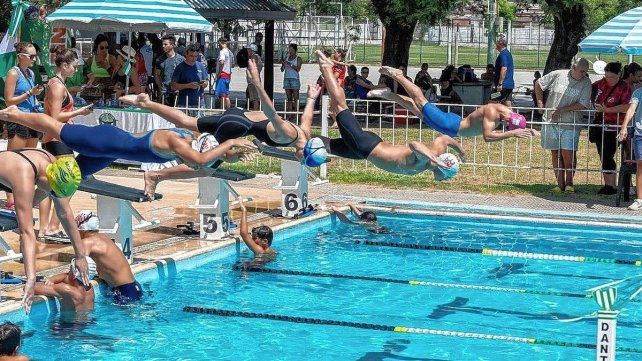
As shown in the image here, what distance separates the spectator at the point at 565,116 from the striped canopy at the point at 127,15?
525 centimetres

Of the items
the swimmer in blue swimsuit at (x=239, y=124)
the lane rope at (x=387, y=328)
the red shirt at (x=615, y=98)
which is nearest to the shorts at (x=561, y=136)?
the red shirt at (x=615, y=98)

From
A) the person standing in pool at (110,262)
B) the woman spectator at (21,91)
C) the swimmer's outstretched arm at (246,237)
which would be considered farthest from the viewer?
the swimmer's outstretched arm at (246,237)

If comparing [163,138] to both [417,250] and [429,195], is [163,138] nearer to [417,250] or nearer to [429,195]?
[417,250]

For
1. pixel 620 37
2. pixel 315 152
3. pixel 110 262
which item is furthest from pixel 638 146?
pixel 110 262

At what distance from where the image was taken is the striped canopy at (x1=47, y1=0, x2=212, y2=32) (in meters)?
15.7

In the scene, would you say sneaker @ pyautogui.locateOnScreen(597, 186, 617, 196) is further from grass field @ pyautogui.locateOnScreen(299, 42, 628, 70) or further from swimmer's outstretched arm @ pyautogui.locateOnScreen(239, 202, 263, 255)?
grass field @ pyautogui.locateOnScreen(299, 42, 628, 70)

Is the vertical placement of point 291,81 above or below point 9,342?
above

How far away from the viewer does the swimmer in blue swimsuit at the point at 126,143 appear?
8.90 meters

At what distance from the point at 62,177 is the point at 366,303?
386cm

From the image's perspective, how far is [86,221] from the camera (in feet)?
30.9

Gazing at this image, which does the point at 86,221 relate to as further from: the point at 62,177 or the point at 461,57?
the point at 461,57

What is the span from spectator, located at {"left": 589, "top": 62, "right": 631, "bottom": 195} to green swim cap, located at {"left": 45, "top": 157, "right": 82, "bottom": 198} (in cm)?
899

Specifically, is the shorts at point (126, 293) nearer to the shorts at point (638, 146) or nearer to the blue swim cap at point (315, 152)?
the blue swim cap at point (315, 152)

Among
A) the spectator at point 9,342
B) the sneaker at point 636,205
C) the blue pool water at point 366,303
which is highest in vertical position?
the spectator at point 9,342
